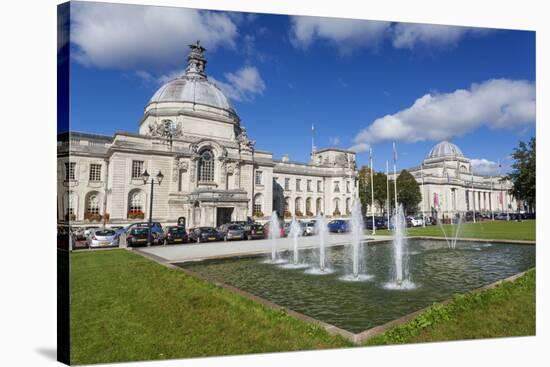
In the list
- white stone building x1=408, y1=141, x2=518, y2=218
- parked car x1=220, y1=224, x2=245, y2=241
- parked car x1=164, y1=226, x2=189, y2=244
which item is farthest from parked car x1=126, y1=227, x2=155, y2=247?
white stone building x1=408, y1=141, x2=518, y2=218

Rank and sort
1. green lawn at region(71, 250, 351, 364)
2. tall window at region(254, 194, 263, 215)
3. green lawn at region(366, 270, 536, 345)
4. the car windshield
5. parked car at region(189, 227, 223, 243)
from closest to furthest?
green lawn at region(71, 250, 351, 364) → green lawn at region(366, 270, 536, 345) → the car windshield → parked car at region(189, 227, 223, 243) → tall window at region(254, 194, 263, 215)

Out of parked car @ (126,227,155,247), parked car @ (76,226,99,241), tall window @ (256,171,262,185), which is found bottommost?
parked car @ (126,227,155,247)

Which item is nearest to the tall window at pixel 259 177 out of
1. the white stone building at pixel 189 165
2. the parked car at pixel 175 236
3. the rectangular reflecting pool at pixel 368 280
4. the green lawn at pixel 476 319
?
the white stone building at pixel 189 165

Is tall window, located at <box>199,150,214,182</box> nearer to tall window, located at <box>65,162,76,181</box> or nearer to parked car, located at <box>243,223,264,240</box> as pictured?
parked car, located at <box>243,223,264,240</box>

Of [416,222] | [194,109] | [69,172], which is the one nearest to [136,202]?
[194,109]

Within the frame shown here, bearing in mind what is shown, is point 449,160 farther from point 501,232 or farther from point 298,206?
point 298,206

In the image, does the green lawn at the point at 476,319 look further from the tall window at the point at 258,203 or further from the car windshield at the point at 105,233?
the tall window at the point at 258,203

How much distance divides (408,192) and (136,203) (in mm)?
31276

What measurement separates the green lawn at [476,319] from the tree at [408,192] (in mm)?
36459

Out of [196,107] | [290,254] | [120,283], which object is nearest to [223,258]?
[290,254]

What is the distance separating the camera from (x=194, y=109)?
33.9m

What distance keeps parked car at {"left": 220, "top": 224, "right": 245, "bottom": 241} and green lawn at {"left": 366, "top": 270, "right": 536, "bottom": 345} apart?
14.7 m

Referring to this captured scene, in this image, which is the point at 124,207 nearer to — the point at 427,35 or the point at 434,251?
the point at 434,251

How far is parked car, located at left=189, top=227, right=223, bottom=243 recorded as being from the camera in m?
19.8
